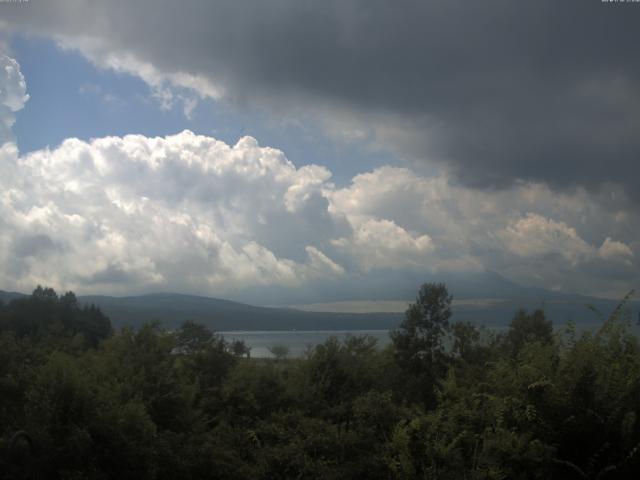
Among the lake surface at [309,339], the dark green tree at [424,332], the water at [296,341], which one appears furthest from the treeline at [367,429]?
the dark green tree at [424,332]

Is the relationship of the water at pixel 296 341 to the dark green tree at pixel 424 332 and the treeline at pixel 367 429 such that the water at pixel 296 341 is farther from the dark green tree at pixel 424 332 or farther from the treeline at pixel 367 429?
the treeline at pixel 367 429

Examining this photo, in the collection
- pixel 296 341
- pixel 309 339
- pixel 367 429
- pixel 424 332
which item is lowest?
pixel 296 341

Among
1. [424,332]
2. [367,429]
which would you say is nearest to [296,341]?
[424,332]

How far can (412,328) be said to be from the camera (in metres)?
27.4

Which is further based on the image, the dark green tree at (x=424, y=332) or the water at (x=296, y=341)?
the dark green tree at (x=424, y=332)

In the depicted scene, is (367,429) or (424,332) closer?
(367,429)

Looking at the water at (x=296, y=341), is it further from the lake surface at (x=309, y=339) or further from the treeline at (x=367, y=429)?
the treeline at (x=367, y=429)

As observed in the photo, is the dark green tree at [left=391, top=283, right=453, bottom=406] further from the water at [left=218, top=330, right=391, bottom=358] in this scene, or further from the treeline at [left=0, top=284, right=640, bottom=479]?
the treeline at [left=0, top=284, right=640, bottom=479]

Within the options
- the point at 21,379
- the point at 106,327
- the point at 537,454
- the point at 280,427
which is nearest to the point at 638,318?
the point at 537,454

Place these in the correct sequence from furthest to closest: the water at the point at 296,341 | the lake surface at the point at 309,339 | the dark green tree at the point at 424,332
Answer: the dark green tree at the point at 424,332
the water at the point at 296,341
the lake surface at the point at 309,339

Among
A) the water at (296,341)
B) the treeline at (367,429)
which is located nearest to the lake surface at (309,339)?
the water at (296,341)

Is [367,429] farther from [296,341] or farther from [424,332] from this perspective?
[296,341]

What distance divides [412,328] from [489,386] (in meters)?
14.6

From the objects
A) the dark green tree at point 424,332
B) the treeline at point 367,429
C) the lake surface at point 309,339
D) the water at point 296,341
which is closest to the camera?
the treeline at point 367,429
